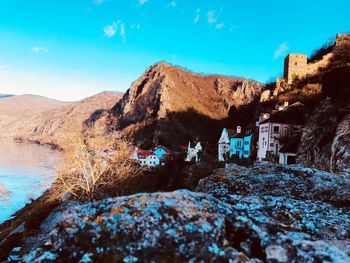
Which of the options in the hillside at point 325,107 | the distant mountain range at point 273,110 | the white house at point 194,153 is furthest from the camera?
the white house at point 194,153

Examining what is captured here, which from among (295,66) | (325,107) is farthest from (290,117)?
(295,66)

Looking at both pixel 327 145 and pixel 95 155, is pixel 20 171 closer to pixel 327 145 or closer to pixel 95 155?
pixel 95 155

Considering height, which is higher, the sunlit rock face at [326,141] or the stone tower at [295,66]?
the stone tower at [295,66]

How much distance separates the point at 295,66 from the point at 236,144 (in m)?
28.4

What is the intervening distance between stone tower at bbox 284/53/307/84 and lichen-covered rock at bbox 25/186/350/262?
73841mm

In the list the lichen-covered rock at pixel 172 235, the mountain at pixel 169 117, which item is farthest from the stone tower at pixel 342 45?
the lichen-covered rock at pixel 172 235

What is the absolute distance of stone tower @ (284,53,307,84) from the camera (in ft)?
237

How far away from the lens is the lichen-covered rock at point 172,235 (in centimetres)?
406

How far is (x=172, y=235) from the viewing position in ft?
14.0

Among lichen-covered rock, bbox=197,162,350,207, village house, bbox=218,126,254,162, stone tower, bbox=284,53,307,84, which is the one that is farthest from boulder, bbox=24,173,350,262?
stone tower, bbox=284,53,307,84

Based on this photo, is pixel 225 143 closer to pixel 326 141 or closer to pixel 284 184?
pixel 326 141

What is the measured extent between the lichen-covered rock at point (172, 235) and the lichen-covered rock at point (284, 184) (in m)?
4.86

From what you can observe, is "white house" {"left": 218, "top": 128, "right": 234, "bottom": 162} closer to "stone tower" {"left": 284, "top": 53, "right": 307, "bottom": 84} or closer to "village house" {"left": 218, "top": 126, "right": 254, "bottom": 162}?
"village house" {"left": 218, "top": 126, "right": 254, "bottom": 162}

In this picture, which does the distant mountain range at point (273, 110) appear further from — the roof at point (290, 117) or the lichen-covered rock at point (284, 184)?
the lichen-covered rock at point (284, 184)
